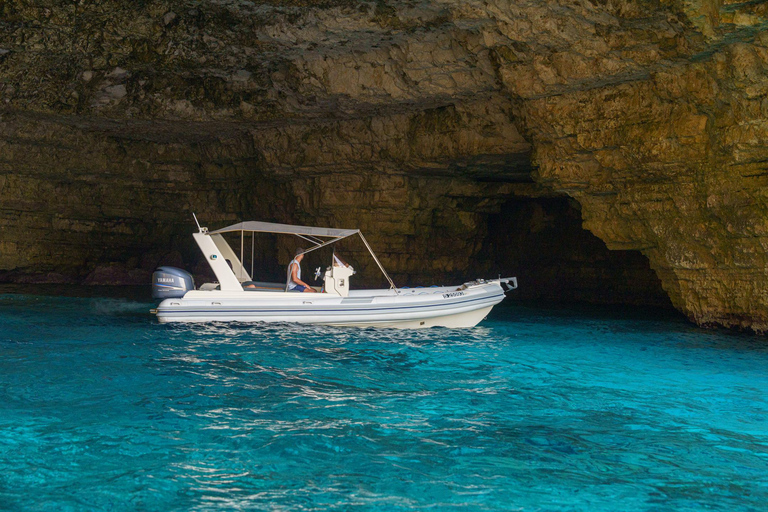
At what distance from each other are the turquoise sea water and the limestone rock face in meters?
2.63

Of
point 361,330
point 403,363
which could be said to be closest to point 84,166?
point 361,330

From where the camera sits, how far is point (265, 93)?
14.8m

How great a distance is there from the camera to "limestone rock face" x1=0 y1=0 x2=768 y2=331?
1011 centimetres

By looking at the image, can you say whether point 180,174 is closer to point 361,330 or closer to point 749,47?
point 361,330

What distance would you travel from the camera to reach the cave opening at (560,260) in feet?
65.4

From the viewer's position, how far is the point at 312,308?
11.5m

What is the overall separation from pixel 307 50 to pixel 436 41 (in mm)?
2572

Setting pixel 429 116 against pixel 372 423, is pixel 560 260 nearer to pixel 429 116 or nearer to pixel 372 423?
pixel 429 116

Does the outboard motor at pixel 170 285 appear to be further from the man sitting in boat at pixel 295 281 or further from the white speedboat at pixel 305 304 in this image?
the man sitting in boat at pixel 295 281

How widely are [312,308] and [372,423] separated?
5466 mm

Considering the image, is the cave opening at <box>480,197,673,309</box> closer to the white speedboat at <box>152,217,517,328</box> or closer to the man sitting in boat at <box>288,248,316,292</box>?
the white speedboat at <box>152,217,517,328</box>

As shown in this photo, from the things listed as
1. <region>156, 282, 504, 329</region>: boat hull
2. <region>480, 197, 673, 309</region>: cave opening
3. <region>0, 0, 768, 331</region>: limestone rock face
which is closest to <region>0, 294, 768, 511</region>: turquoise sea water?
<region>156, 282, 504, 329</region>: boat hull

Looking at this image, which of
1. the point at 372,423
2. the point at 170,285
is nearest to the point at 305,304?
the point at 170,285

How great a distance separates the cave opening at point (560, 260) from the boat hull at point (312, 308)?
875cm
